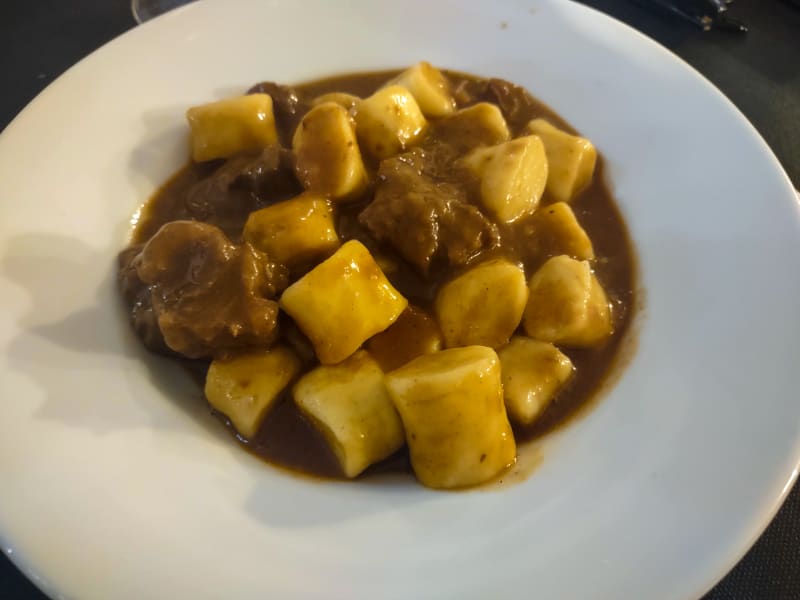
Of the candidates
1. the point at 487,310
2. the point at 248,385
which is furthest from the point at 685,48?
the point at 248,385

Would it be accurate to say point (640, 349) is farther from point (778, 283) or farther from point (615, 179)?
point (615, 179)

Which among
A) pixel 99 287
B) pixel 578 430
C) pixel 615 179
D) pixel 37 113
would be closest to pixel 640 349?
pixel 578 430

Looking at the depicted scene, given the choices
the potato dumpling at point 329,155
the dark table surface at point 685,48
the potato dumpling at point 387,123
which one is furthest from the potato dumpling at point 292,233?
the dark table surface at point 685,48

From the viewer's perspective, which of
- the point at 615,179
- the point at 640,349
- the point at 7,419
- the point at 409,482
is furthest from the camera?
the point at 615,179

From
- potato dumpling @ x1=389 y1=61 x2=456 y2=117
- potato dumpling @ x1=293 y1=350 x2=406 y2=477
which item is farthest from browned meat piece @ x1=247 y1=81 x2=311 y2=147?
potato dumpling @ x1=293 y1=350 x2=406 y2=477

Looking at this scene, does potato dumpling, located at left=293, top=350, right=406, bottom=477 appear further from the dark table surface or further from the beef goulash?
the dark table surface

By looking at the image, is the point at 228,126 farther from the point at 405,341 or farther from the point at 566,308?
the point at 566,308

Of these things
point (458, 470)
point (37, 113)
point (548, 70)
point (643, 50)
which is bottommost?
point (458, 470)
